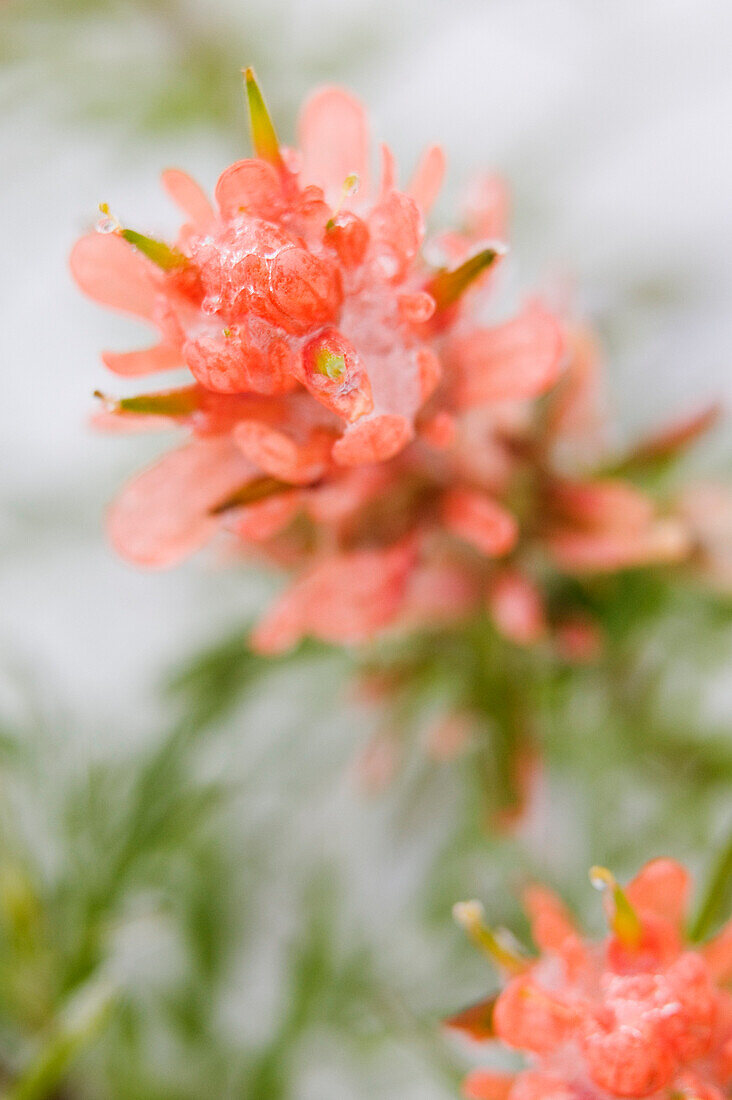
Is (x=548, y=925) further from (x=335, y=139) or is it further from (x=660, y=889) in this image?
(x=335, y=139)

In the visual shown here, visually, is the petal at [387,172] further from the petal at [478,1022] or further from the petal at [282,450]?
the petal at [478,1022]

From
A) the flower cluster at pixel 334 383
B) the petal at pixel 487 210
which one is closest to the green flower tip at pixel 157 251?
the flower cluster at pixel 334 383

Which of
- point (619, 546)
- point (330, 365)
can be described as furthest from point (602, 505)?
point (330, 365)

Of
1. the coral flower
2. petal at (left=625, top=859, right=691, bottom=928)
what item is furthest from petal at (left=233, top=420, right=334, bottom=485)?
petal at (left=625, top=859, right=691, bottom=928)

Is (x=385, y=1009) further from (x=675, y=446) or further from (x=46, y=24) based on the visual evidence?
(x=46, y=24)

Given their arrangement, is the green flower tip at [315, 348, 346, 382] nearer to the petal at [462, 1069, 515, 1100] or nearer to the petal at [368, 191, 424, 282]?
the petal at [368, 191, 424, 282]

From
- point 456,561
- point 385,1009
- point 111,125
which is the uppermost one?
point 111,125

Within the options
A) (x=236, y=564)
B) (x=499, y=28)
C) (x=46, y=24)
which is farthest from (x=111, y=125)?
(x=499, y=28)
